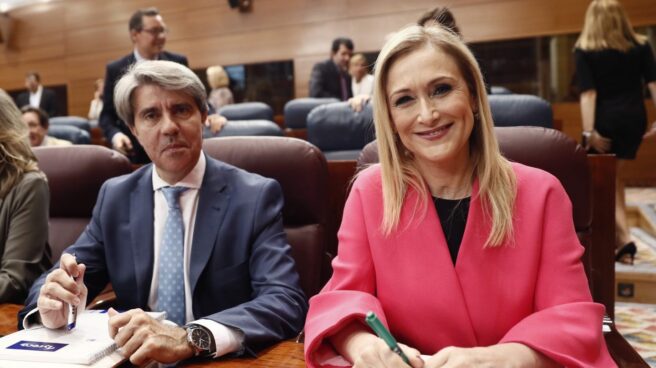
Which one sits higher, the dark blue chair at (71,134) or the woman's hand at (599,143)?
the dark blue chair at (71,134)

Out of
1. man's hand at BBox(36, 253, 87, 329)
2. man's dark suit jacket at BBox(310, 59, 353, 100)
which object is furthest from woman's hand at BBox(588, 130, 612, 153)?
man's hand at BBox(36, 253, 87, 329)

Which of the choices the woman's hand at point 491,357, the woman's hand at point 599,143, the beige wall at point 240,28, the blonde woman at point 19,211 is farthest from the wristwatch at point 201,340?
the beige wall at point 240,28

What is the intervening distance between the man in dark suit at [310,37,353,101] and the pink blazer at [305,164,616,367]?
12.1ft

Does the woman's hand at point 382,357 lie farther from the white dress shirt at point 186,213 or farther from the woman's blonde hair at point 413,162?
the white dress shirt at point 186,213

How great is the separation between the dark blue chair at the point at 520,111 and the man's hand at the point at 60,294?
1.63 meters

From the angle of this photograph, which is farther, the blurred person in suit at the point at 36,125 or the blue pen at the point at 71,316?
the blurred person in suit at the point at 36,125

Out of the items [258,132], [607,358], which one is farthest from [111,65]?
[607,358]

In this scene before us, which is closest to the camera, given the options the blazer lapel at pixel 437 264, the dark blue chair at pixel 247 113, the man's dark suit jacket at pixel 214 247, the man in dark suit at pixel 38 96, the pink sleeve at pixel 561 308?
the pink sleeve at pixel 561 308

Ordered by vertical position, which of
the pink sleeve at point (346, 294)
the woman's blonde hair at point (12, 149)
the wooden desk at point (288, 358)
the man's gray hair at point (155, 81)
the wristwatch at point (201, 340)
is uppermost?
the man's gray hair at point (155, 81)

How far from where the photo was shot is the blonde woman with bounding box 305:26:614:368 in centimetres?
95

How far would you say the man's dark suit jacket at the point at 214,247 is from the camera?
4.24 ft

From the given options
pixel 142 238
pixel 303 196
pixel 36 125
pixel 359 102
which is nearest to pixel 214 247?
pixel 142 238

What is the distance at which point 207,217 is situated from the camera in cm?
136

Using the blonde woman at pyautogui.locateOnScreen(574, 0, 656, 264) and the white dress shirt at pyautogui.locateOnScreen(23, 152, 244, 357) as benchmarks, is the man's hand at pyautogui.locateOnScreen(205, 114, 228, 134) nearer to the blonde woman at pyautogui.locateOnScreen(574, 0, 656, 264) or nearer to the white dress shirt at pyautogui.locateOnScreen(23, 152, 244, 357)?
the white dress shirt at pyautogui.locateOnScreen(23, 152, 244, 357)
